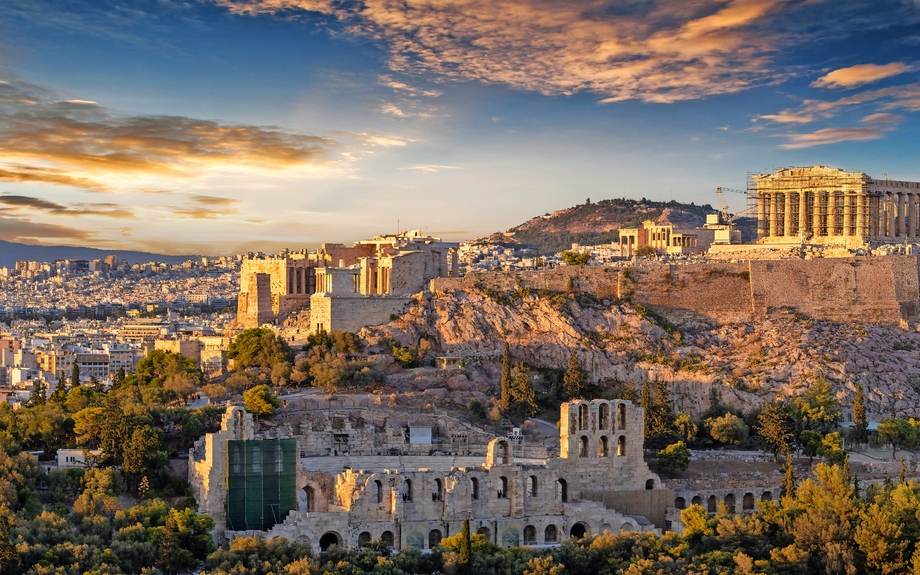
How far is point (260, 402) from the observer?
41.1 m

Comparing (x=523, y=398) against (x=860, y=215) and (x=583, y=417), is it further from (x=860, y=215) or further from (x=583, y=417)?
(x=860, y=215)

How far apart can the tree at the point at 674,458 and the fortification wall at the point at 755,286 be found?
17.1 m

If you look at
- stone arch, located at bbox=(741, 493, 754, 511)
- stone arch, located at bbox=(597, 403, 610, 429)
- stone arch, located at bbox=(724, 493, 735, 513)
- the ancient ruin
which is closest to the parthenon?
stone arch, located at bbox=(741, 493, 754, 511)

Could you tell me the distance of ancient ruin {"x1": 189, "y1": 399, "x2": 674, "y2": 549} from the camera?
34.4 m

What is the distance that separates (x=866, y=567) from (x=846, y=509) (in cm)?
206

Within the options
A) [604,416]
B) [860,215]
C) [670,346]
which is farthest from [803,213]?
[604,416]

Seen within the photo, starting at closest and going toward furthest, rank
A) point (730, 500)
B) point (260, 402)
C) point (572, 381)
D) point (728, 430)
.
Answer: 1. point (730, 500)
2. point (260, 402)
3. point (728, 430)
4. point (572, 381)

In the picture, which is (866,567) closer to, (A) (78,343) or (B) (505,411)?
(B) (505,411)

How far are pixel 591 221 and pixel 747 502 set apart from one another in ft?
304

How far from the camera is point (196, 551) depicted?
103 feet

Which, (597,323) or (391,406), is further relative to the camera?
(597,323)

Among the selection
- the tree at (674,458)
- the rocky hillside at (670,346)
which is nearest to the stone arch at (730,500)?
the tree at (674,458)

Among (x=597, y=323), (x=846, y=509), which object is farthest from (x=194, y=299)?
(x=846, y=509)

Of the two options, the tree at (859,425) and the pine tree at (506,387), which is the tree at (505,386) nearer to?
the pine tree at (506,387)
